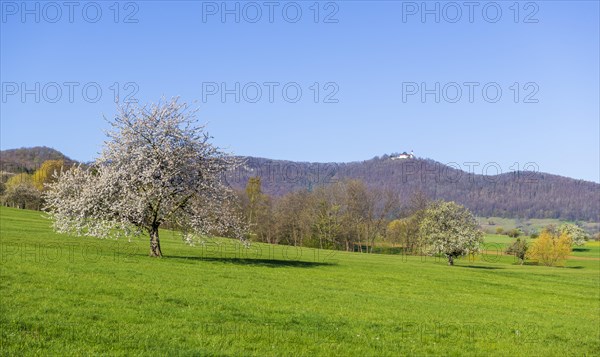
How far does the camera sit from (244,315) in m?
19.8

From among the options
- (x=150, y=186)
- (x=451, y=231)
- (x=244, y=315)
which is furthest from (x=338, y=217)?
(x=244, y=315)

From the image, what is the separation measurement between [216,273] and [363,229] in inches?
3915

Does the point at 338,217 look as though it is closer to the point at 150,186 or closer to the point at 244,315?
the point at 150,186

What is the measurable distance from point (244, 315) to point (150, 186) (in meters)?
23.1

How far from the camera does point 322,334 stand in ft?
57.3

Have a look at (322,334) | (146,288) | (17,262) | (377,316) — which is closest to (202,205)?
(17,262)

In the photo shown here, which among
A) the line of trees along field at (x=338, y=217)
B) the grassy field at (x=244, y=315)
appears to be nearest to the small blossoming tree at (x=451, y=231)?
the grassy field at (x=244, y=315)

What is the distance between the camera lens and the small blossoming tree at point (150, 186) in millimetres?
38562

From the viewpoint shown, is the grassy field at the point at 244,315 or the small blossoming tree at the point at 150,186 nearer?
the grassy field at the point at 244,315

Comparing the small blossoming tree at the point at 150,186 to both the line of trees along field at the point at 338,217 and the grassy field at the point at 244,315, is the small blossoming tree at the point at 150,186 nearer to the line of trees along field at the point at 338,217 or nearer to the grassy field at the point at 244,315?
the grassy field at the point at 244,315

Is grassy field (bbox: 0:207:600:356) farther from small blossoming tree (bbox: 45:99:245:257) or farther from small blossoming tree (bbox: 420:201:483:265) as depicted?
small blossoming tree (bbox: 420:201:483:265)

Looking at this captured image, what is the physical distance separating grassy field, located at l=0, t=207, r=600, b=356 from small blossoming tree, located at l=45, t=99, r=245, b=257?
2.98 metres

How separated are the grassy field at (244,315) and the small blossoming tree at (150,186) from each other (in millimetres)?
2980

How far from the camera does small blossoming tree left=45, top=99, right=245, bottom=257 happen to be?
127ft
